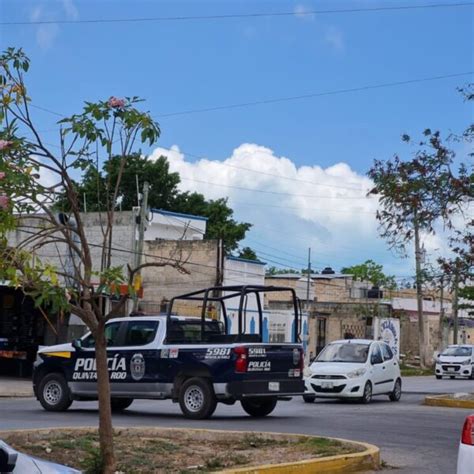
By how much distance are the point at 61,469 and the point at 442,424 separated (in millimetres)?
13334

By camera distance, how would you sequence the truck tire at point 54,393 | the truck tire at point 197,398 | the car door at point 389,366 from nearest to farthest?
the truck tire at point 197,398, the truck tire at point 54,393, the car door at point 389,366

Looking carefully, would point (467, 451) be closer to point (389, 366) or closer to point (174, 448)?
point (174, 448)

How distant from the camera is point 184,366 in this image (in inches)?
716

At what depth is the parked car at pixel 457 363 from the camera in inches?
1663

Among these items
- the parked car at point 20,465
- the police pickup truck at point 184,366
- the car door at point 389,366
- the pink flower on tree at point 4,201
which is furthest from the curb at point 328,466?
the car door at point 389,366

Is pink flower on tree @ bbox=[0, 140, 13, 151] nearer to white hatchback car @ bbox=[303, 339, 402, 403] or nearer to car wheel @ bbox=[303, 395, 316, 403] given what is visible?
white hatchback car @ bbox=[303, 339, 402, 403]

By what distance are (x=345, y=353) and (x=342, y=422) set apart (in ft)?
25.0

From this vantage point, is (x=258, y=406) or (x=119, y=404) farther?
(x=119, y=404)

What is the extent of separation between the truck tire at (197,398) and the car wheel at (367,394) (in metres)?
7.25

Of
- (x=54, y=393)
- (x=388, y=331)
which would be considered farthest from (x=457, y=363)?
(x=54, y=393)

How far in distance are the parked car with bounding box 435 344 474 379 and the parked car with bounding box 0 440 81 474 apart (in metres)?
38.3

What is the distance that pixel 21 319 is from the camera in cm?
3553

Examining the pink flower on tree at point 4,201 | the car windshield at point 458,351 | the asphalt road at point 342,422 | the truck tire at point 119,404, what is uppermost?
the pink flower on tree at point 4,201

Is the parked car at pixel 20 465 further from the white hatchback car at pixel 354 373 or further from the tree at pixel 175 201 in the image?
the tree at pixel 175 201
